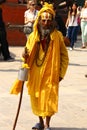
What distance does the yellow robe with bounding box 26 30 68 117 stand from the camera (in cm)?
683

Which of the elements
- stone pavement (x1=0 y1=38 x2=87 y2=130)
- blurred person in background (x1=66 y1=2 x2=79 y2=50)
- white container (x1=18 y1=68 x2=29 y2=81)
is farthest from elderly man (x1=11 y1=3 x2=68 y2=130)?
blurred person in background (x1=66 y1=2 x2=79 y2=50)

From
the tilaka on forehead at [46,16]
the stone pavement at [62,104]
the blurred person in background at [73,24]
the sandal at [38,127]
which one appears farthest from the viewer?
the blurred person in background at [73,24]

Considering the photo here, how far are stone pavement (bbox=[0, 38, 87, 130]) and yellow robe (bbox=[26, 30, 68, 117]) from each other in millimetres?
574

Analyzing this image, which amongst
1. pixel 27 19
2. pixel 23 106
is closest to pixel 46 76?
pixel 23 106

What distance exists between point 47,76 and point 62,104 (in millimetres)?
2056

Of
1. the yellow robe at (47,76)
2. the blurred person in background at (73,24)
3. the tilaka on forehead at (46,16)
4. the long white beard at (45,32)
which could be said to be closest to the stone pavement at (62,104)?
the yellow robe at (47,76)

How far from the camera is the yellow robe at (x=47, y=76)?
6.83 m

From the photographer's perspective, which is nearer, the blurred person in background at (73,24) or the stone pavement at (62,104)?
the stone pavement at (62,104)

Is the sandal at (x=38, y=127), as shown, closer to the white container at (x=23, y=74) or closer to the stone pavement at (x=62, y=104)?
the stone pavement at (x=62, y=104)

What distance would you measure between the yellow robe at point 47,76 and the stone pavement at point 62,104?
57 cm

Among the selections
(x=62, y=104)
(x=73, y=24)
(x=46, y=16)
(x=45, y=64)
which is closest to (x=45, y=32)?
(x=46, y=16)

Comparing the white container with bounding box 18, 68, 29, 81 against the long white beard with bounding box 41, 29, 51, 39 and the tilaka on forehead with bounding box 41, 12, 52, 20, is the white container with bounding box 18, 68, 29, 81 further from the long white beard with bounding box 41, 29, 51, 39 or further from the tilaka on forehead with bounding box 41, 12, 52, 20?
the tilaka on forehead with bounding box 41, 12, 52, 20

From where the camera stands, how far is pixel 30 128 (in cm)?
723

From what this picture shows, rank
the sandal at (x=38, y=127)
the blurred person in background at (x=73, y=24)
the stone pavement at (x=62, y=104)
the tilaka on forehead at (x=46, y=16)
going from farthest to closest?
the blurred person in background at (x=73, y=24) < the stone pavement at (x=62, y=104) < the sandal at (x=38, y=127) < the tilaka on forehead at (x=46, y=16)
